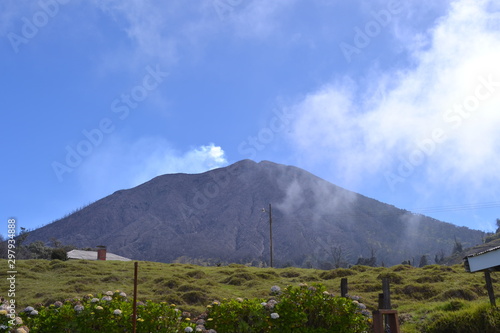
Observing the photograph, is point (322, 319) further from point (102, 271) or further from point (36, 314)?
point (102, 271)

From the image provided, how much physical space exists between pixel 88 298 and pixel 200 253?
17705cm

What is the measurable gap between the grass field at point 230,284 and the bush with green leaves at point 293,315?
27.1 ft

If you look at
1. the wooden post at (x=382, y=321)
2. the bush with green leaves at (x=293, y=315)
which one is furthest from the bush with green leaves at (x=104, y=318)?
the wooden post at (x=382, y=321)

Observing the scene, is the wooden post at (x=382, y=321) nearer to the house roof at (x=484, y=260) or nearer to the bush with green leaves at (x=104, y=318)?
the bush with green leaves at (x=104, y=318)

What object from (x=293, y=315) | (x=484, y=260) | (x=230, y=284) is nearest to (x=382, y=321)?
(x=293, y=315)

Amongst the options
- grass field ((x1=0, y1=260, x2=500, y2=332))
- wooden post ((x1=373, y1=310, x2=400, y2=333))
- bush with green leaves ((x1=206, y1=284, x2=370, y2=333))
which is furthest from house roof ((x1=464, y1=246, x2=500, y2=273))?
wooden post ((x1=373, y1=310, x2=400, y2=333))

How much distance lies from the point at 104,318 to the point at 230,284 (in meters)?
25.5

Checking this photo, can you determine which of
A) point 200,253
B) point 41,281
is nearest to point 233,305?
point 41,281

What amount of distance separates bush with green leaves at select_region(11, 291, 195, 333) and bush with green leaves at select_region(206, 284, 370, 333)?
3.21ft

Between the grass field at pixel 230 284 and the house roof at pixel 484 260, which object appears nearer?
the house roof at pixel 484 260

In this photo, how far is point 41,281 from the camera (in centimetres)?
3559

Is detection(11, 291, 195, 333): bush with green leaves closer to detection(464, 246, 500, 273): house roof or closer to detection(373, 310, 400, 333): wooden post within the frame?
detection(373, 310, 400, 333): wooden post

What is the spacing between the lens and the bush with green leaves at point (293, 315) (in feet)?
38.4

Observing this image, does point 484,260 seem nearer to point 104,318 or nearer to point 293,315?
point 293,315
